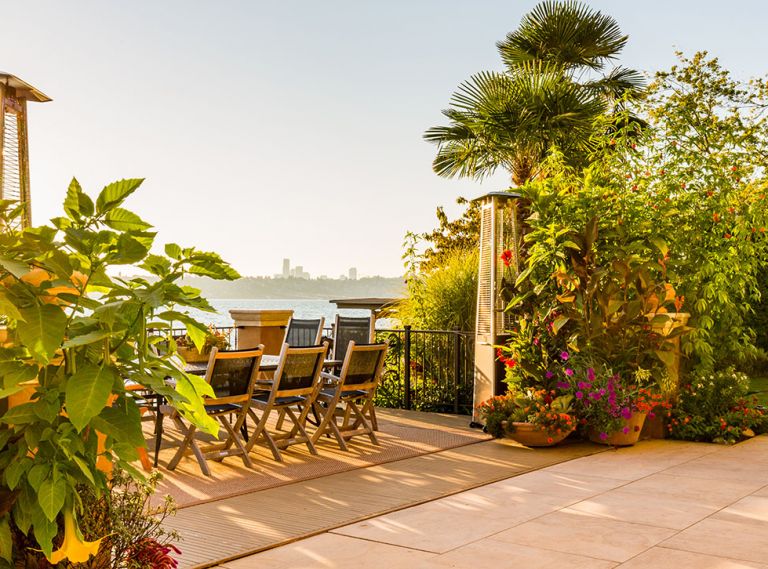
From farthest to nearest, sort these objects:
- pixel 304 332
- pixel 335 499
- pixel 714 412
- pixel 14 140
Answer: pixel 304 332 < pixel 714 412 < pixel 335 499 < pixel 14 140

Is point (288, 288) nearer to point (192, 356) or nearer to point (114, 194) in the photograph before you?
point (192, 356)

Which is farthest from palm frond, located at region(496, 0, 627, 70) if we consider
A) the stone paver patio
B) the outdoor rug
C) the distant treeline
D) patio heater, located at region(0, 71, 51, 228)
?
the distant treeline

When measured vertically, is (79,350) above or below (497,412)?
above

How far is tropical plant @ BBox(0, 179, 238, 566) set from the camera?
91.5 inches

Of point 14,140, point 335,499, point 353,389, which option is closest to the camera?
point 14,140

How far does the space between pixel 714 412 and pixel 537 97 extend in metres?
5.58

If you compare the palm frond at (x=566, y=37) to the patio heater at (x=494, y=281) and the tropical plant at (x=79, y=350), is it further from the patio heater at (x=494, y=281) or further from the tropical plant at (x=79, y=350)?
the tropical plant at (x=79, y=350)

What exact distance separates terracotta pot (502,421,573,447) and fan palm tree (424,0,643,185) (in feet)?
18.3

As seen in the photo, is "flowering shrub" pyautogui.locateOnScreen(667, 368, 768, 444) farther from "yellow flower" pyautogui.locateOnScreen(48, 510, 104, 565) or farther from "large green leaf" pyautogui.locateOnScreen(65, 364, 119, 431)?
"large green leaf" pyautogui.locateOnScreen(65, 364, 119, 431)

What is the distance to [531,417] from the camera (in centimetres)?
699

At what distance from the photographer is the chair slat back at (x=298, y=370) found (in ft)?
21.4

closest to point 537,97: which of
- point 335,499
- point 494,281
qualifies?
point 494,281

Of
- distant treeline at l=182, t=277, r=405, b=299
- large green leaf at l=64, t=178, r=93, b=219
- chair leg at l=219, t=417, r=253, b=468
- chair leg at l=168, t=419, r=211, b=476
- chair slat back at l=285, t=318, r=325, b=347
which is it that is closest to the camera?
large green leaf at l=64, t=178, r=93, b=219

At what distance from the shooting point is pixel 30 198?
2959 mm
